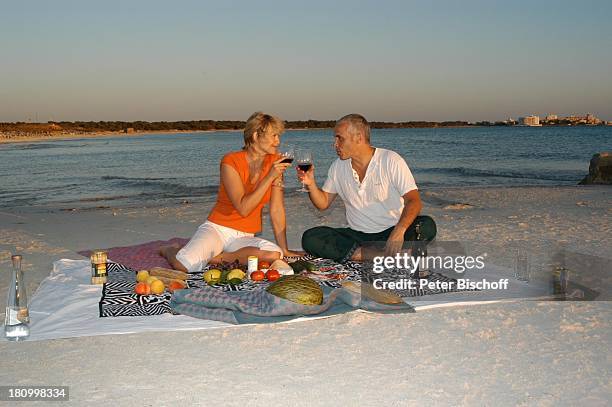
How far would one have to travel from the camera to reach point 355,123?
22.3ft

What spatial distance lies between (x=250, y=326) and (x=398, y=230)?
1797 millimetres

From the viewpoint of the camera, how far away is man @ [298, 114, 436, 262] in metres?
6.79

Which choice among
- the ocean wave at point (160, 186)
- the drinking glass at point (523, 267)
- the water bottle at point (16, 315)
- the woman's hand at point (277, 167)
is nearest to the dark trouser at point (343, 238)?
the drinking glass at point (523, 267)

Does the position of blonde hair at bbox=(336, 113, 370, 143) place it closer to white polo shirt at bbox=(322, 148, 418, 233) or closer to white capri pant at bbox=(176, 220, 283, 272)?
white polo shirt at bbox=(322, 148, 418, 233)

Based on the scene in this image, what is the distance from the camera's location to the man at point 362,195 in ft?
22.3

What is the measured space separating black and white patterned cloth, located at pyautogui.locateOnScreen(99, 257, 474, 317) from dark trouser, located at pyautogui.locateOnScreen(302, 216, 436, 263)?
0.10 meters

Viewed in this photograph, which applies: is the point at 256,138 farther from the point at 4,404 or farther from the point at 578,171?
the point at 578,171

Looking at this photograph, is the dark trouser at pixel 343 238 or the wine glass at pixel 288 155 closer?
the wine glass at pixel 288 155

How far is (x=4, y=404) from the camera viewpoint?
12.3ft

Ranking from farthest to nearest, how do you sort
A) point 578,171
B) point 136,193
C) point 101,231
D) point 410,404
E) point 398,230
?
point 578,171 → point 136,193 → point 101,231 → point 398,230 → point 410,404

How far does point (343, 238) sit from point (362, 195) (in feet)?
1.60

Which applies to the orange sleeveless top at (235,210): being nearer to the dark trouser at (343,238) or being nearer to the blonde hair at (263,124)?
the blonde hair at (263,124)

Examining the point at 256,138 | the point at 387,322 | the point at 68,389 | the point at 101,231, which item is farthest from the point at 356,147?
the point at 101,231

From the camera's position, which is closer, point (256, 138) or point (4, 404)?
point (4, 404)
